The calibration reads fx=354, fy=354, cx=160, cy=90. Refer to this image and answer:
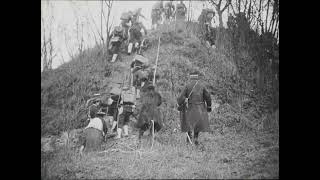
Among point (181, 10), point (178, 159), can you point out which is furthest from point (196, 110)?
point (181, 10)

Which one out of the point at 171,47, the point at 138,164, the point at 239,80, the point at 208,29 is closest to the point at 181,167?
the point at 138,164

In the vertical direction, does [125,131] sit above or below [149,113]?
below

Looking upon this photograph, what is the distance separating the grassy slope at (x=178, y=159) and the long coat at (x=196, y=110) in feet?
0.95

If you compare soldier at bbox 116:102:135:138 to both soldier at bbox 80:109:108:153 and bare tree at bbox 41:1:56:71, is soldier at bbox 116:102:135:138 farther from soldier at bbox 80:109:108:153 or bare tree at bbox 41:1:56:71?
bare tree at bbox 41:1:56:71

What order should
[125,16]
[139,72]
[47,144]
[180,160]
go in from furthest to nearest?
[125,16] → [139,72] → [47,144] → [180,160]

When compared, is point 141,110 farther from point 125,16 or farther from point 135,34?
point 135,34

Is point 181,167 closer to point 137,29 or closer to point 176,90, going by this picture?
point 176,90

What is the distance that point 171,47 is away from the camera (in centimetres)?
1078

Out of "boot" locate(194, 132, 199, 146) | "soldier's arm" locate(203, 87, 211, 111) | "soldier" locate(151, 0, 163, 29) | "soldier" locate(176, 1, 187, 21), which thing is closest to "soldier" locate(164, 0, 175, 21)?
"soldier" locate(151, 0, 163, 29)

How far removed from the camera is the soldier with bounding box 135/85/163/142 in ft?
23.2

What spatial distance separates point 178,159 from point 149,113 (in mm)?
1501

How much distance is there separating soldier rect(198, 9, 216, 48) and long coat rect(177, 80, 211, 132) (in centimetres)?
232

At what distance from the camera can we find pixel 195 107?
22.3 feet

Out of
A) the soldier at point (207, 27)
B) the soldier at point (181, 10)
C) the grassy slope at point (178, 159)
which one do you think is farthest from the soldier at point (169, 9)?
the grassy slope at point (178, 159)
